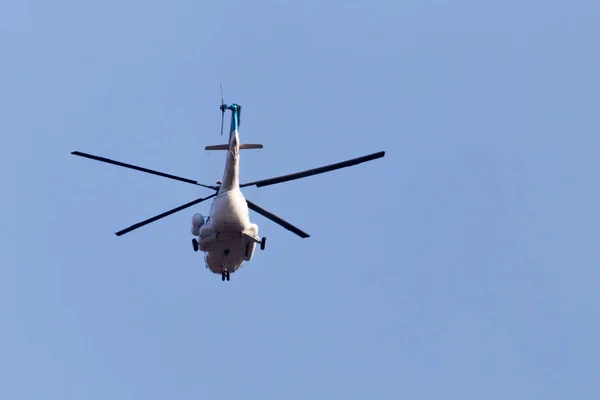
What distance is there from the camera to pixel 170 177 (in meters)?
49.4

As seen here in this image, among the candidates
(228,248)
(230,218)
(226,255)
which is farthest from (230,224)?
(226,255)

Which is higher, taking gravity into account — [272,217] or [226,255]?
[272,217]

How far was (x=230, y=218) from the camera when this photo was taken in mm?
50969

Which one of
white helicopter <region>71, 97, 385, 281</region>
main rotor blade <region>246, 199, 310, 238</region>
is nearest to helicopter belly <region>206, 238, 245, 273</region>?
white helicopter <region>71, 97, 385, 281</region>

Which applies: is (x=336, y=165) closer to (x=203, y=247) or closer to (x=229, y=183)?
(x=229, y=183)

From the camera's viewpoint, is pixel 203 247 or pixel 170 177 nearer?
pixel 170 177

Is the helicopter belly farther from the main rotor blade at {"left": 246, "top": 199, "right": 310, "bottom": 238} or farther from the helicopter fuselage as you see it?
the main rotor blade at {"left": 246, "top": 199, "right": 310, "bottom": 238}

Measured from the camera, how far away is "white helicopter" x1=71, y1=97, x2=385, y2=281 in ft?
163

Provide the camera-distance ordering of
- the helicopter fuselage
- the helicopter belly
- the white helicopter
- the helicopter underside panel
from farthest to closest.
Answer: the helicopter belly, the helicopter underside panel, the helicopter fuselage, the white helicopter

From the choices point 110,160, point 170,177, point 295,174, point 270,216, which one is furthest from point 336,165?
point 110,160

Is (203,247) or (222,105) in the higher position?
(222,105)

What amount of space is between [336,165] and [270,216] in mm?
6096

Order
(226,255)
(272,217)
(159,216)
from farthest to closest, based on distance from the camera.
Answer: (226,255) < (272,217) < (159,216)

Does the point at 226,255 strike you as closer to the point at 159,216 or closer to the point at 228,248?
the point at 228,248
